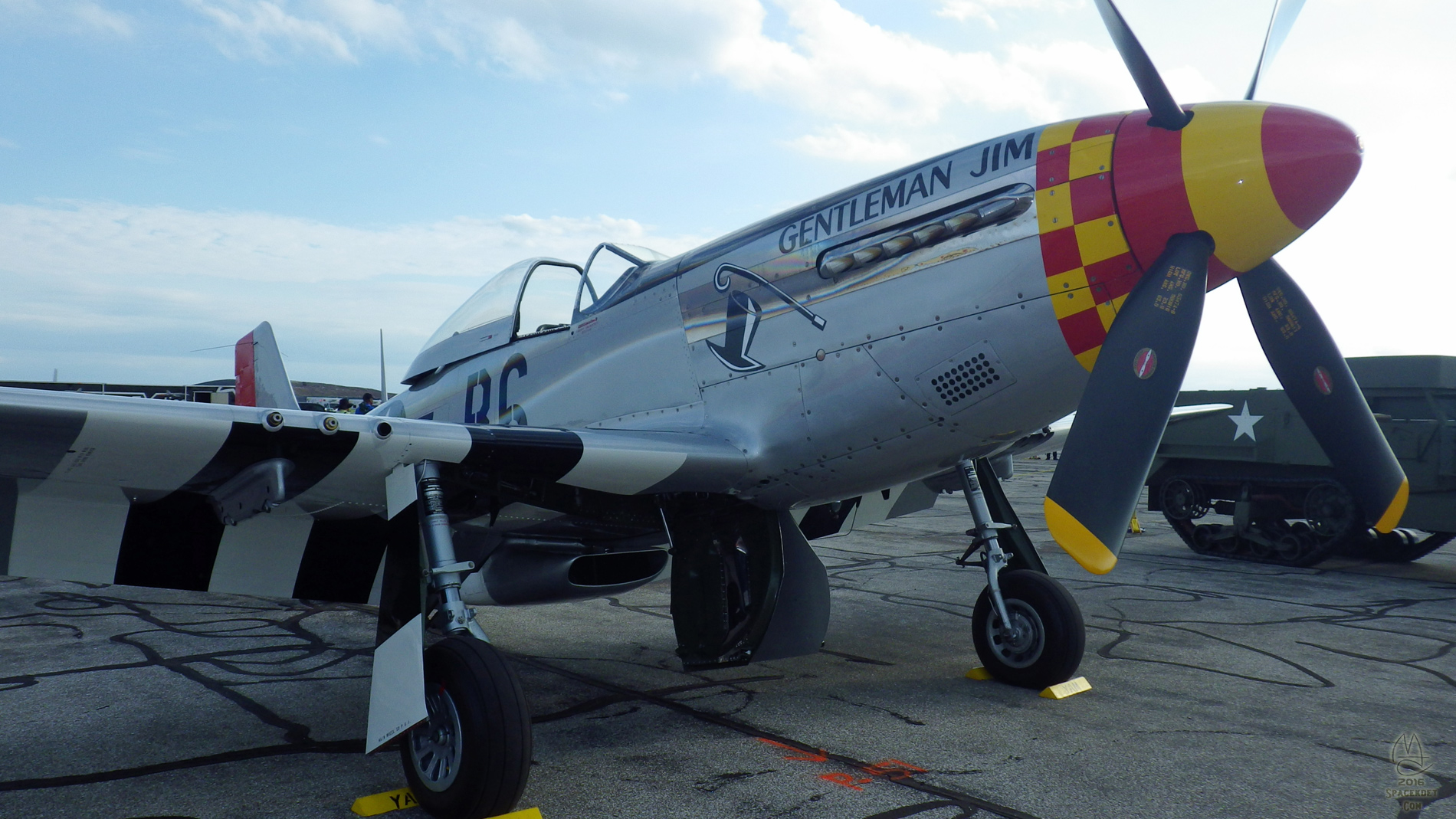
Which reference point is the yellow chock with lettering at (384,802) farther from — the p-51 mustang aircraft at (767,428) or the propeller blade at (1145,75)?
the propeller blade at (1145,75)

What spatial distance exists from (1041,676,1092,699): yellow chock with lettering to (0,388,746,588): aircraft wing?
5.85 feet

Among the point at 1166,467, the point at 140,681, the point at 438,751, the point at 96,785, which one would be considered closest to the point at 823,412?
the point at 438,751

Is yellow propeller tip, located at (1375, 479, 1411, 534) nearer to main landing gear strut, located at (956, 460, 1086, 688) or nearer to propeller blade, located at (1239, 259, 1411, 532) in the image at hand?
propeller blade, located at (1239, 259, 1411, 532)

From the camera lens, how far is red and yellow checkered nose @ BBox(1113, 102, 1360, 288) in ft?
9.38

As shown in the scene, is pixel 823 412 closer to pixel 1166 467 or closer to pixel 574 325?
pixel 574 325

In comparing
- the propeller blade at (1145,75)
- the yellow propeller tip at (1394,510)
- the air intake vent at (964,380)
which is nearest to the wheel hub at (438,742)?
the air intake vent at (964,380)

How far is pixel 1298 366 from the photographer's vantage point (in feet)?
11.8

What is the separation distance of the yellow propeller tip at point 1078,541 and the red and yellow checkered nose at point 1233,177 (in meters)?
0.91

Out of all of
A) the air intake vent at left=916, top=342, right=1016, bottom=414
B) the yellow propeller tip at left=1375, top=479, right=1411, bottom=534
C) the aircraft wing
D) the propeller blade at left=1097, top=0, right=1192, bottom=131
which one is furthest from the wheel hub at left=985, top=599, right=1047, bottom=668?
the propeller blade at left=1097, top=0, right=1192, bottom=131

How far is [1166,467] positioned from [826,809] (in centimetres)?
952

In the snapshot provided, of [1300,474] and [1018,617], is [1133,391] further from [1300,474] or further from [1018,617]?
[1300,474]

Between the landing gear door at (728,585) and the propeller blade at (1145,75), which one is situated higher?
the propeller blade at (1145,75)

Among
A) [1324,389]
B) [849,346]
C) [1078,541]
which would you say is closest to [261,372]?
[849,346]

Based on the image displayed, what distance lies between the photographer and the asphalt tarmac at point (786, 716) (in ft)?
9.48
